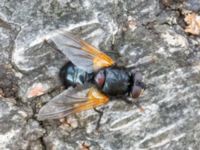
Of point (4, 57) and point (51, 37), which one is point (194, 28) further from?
point (4, 57)

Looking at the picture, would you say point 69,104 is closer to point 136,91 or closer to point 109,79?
point 109,79

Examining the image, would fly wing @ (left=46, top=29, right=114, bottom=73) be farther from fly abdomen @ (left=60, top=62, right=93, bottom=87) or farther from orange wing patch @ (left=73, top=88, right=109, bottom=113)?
orange wing patch @ (left=73, top=88, right=109, bottom=113)

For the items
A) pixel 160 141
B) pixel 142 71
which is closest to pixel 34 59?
pixel 142 71

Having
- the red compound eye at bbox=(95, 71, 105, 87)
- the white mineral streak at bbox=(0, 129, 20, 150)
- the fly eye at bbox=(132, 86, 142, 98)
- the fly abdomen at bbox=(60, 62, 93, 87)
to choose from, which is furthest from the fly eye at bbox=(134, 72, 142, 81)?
the white mineral streak at bbox=(0, 129, 20, 150)

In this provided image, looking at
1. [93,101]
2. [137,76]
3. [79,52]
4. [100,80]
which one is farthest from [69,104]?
[137,76]

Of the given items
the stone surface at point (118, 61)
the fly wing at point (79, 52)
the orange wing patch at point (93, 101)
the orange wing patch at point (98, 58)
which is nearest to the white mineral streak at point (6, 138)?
the stone surface at point (118, 61)
